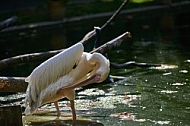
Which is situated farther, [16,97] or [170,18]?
[170,18]

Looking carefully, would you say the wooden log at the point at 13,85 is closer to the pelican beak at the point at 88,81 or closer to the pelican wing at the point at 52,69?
the pelican wing at the point at 52,69

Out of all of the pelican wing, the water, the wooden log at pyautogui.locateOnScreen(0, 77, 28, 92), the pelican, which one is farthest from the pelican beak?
the wooden log at pyautogui.locateOnScreen(0, 77, 28, 92)

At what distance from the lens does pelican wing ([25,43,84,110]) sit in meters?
7.81

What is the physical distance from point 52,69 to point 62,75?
0.18 metres

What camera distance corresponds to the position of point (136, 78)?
36.6 ft

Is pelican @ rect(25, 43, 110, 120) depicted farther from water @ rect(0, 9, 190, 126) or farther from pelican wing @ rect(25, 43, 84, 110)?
water @ rect(0, 9, 190, 126)

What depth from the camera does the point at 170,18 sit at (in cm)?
2150

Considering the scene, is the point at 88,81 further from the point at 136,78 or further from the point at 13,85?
the point at 136,78

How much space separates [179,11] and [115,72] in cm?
1224

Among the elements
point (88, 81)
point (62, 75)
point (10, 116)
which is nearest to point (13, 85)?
point (62, 75)

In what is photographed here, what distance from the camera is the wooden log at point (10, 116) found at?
7.04 m

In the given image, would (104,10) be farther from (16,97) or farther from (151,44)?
(16,97)

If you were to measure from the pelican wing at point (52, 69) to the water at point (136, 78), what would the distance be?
46 cm

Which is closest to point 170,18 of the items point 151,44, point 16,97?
point 151,44
